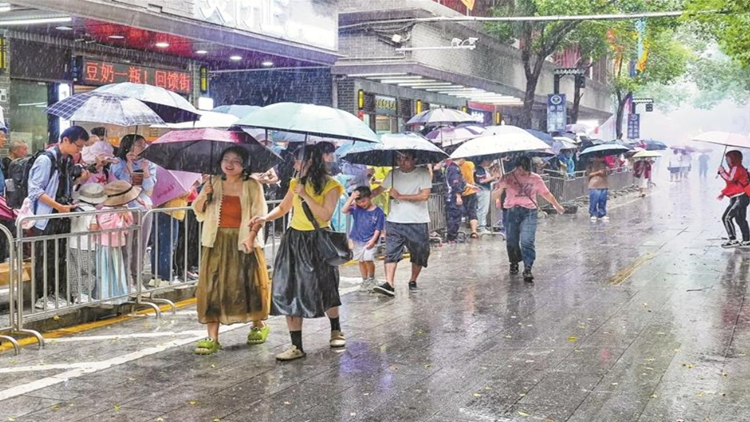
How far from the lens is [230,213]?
8.01 m

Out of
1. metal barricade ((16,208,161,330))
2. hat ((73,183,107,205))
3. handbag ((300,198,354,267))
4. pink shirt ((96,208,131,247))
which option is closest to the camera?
handbag ((300,198,354,267))

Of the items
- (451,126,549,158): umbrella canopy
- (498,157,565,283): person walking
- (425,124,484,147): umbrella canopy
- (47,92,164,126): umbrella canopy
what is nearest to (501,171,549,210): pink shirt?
(498,157,565,283): person walking

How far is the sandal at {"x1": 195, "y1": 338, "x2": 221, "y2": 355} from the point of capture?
7.87 m

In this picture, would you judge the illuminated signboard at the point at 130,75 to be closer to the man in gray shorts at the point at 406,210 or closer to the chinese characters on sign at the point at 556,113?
the man in gray shorts at the point at 406,210

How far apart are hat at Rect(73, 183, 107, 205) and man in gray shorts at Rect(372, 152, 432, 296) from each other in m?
3.24

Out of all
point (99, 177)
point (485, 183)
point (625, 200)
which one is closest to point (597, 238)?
point (485, 183)

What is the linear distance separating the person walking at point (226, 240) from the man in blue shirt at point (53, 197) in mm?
1804

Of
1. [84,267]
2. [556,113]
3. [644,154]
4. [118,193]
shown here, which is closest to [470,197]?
[118,193]

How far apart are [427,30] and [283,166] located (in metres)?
11.8

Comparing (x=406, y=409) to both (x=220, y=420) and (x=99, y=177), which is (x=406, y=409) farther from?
(x=99, y=177)

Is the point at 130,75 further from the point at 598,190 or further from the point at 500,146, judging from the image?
the point at 598,190

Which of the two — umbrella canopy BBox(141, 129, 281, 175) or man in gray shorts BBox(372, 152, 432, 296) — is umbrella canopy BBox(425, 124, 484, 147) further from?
umbrella canopy BBox(141, 129, 281, 175)

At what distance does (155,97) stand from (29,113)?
16.0ft

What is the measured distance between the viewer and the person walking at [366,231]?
37.0 feet
